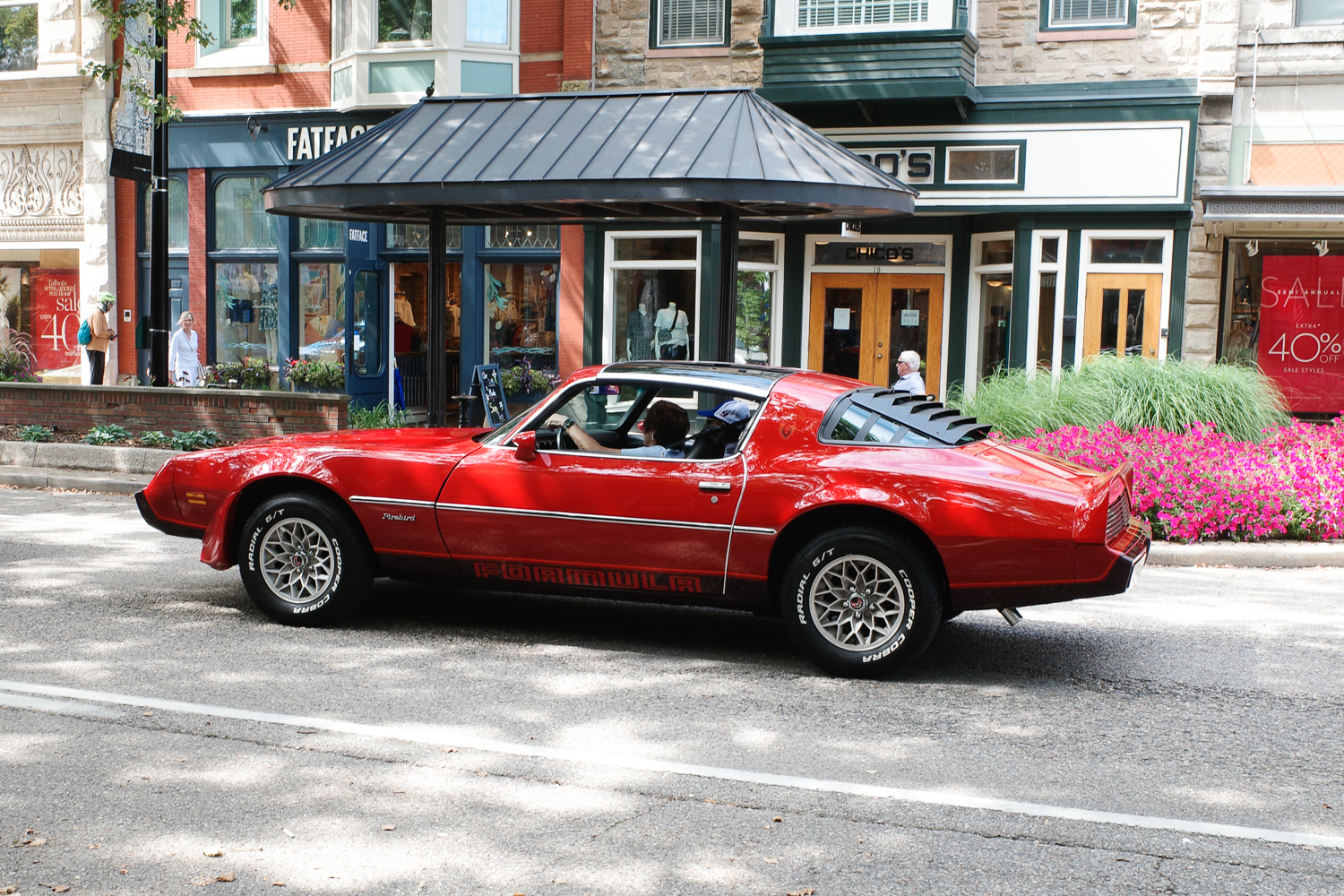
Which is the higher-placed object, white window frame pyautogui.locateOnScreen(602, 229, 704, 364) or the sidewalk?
white window frame pyautogui.locateOnScreen(602, 229, 704, 364)

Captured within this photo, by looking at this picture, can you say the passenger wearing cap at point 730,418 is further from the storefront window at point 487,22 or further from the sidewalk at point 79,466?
the storefront window at point 487,22

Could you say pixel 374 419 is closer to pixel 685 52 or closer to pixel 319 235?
pixel 319 235

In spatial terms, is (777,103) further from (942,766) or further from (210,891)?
(210,891)

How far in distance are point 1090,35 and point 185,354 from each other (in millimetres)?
13318

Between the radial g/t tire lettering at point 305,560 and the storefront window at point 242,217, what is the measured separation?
14.2 meters

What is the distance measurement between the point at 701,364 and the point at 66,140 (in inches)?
735

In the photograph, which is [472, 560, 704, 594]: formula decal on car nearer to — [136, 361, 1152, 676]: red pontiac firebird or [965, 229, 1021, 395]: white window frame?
[136, 361, 1152, 676]: red pontiac firebird

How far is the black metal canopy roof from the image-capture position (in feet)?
37.1

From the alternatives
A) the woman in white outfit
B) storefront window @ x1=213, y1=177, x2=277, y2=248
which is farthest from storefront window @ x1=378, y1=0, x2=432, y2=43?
the woman in white outfit

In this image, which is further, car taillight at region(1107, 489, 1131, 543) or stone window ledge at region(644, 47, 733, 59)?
stone window ledge at region(644, 47, 733, 59)

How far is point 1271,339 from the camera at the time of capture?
16.3 m

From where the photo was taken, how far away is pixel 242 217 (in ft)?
66.6

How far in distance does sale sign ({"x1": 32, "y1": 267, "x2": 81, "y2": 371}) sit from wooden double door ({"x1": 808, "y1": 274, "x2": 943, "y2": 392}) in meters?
12.9

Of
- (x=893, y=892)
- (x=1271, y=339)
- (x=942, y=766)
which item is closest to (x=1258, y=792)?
(x=942, y=766)
